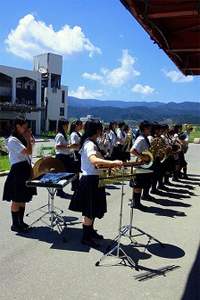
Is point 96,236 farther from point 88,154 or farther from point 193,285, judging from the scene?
point 193,285

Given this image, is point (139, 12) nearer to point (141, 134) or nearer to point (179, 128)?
point (141, 134)

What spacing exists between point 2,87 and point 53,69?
846cm

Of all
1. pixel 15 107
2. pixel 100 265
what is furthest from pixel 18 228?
pixel 15 107

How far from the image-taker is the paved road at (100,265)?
3.01 meters

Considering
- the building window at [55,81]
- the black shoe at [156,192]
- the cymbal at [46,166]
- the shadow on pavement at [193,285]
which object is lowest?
the shadow on pavement at [193,285]

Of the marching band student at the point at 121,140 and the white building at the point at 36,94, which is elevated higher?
the white building at the point at 36,94

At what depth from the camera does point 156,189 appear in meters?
7.66

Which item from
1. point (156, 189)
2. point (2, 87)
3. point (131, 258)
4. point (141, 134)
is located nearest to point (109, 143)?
point (156, 189)

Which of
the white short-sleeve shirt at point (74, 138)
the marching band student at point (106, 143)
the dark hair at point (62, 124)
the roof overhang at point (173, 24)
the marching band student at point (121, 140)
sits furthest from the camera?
the marching band student at point (121, 140)

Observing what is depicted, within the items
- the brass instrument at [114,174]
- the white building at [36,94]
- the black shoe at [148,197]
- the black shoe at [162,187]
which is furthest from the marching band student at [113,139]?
the white building at [36,94]

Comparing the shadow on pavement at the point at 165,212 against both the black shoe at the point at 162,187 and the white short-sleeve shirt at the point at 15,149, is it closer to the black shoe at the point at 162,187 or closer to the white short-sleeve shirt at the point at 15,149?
the black shoe at the point at 162,187

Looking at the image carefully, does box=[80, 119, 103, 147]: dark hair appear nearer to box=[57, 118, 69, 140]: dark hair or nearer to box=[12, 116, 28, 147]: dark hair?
box=[12, 116, 28, 147]: dark hair

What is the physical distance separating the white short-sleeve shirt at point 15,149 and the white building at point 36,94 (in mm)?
25760

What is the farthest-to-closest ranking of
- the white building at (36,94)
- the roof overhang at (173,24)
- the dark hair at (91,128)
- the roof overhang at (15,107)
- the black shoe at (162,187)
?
1. the white building at (36,94)
2. the roof overhang at (15,107)
3. the black shoe at (162,187)
4. the dark hair at (91,128)
5. the roof overhang at (173,24)
